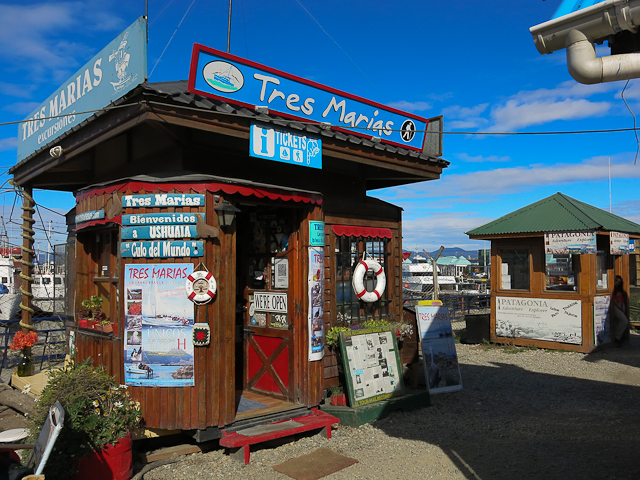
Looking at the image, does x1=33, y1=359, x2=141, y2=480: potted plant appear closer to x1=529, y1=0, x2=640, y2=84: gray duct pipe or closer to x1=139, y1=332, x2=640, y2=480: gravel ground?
x1=139, y1=332, x2=640, y2=480: gravel ground

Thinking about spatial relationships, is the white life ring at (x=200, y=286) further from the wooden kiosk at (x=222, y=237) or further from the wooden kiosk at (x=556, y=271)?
the wooden kiosk at (x=556, y=271)

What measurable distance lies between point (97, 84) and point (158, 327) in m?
3.11

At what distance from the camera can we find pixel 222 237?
5492 millimetres

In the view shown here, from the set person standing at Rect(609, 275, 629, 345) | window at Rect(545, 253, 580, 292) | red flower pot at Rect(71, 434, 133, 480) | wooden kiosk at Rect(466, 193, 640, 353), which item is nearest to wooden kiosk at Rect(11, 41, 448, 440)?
red flower pot at Rect(71, 434, 133, 480)

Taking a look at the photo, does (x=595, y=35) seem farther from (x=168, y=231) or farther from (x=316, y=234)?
(x=168, y=231)

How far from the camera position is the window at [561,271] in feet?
37.8

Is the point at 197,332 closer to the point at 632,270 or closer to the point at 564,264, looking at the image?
the point at 564,264

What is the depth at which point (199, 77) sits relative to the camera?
536 centimetres

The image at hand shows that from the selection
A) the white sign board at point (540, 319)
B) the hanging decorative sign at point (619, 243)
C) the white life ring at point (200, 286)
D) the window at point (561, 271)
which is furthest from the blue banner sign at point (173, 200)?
the hanging decorative sign at point (619, 243)

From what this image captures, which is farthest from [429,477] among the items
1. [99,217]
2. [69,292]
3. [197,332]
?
[69,292]

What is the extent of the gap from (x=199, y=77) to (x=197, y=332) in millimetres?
2853

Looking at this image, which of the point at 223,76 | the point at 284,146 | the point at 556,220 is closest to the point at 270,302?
the point at 284,146

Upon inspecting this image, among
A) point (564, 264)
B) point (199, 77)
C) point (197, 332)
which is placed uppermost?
point (199, 77)

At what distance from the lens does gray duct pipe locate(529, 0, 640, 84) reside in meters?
3.75
